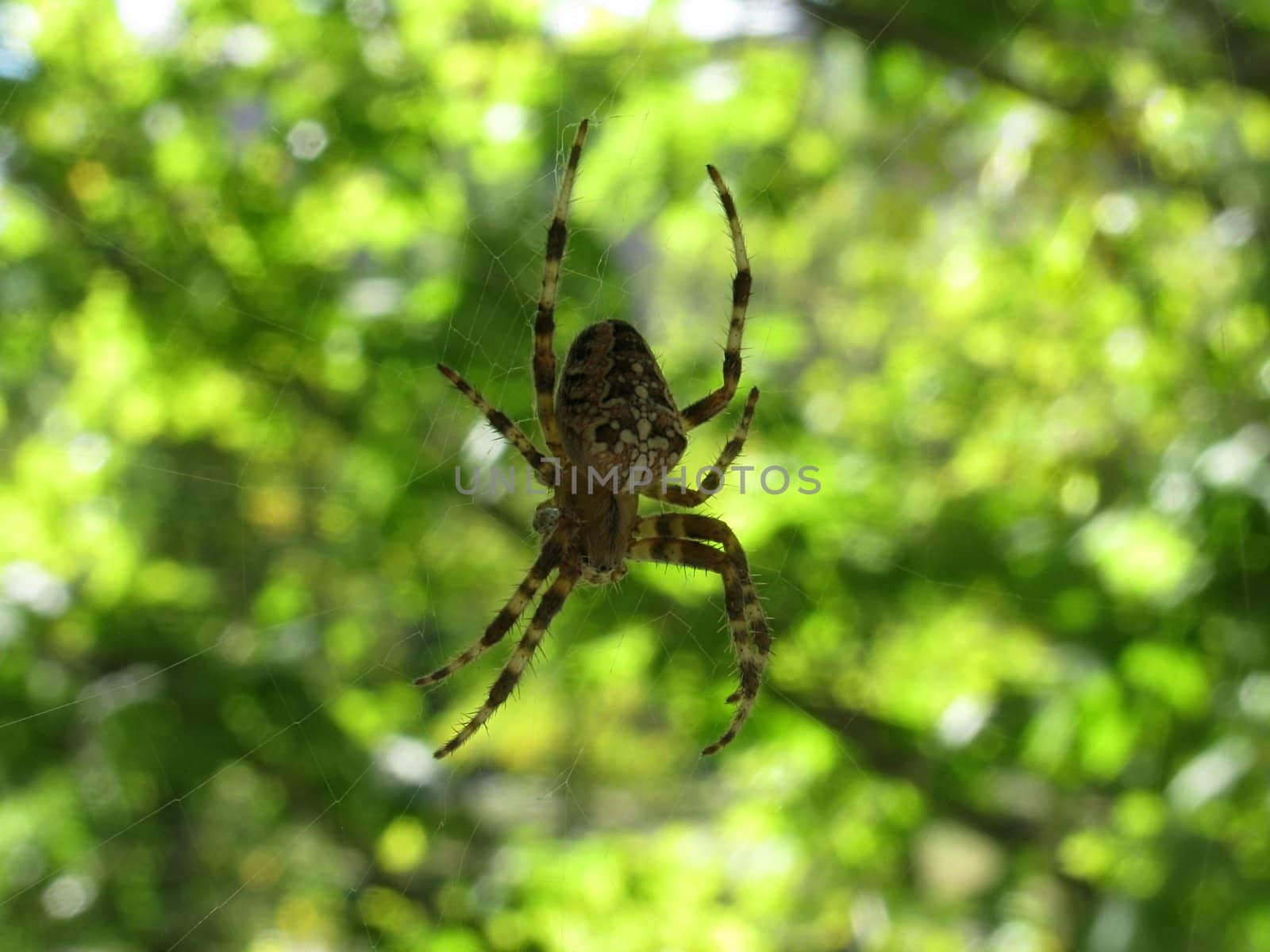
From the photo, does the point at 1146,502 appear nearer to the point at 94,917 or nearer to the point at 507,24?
the point at 507,24

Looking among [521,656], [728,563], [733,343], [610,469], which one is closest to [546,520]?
[610,469]

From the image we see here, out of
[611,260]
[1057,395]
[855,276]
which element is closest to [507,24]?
[611,260]

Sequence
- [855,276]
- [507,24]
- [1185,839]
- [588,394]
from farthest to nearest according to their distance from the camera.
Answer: [855,276] → [507,24] → [1185,839] → [588,394]

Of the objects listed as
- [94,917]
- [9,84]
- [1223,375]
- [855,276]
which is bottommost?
[94,917]

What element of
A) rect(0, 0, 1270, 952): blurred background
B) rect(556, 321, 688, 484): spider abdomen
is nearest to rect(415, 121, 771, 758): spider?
rect(556, 321, 688, 484): spider abdomen

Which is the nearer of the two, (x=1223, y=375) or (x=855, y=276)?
(x=1223, y=375)

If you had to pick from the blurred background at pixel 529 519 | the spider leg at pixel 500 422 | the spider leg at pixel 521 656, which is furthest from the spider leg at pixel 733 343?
the spider leg at pixel 521 656

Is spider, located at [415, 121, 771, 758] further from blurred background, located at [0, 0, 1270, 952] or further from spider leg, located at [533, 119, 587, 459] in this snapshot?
blurred background, located at [0, 0, 1270, 952]

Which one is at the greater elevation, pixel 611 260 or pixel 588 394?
pixel 611 260
